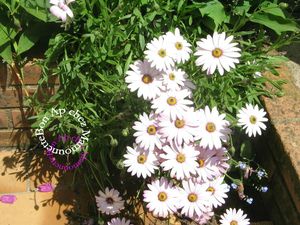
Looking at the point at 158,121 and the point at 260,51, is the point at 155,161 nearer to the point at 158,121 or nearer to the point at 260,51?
the point at 158,121

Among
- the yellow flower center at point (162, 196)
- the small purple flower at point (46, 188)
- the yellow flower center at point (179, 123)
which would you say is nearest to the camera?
the yellow flower center at point (179, 123)

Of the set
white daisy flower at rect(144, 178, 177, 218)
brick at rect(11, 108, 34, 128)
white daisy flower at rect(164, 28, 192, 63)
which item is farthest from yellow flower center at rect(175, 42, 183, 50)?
brick at rect(11, 108, 34, 128)

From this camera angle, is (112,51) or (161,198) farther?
(112,51)

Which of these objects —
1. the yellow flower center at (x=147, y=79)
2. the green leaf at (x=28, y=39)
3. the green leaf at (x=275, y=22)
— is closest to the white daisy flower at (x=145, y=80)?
the yellow flower center at (x=147, y=79)

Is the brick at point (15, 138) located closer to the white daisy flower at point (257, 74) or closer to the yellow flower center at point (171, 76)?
the yellow flower center at point (171, 76)

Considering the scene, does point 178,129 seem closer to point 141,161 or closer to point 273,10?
point 141,161

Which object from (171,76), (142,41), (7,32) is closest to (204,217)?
(171,76)

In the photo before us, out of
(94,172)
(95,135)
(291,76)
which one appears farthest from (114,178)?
(291,76)
